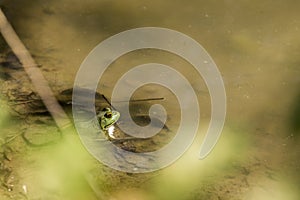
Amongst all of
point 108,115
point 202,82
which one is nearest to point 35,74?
point 108,115

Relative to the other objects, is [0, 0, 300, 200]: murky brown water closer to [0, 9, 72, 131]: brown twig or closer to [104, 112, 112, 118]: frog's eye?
[0, 9, 72, 131]: brown twig

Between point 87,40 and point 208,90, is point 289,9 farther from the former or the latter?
point 87,40

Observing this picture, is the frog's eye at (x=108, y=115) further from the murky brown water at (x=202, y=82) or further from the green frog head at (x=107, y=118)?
the murky brown water at (x=202, y=82)

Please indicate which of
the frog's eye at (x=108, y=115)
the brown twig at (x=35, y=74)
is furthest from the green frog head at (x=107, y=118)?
the brown twig at (x=35, y=74)

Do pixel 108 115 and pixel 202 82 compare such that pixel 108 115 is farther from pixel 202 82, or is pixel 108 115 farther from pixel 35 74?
pixel 202 82

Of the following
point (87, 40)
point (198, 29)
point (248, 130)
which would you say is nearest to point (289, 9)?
point (198, 29)

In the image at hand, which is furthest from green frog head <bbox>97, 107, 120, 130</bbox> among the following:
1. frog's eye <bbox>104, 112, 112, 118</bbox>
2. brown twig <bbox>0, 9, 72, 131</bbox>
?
brown twig <bbox>0, 9, 72, 131</bbox>
